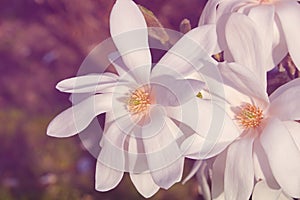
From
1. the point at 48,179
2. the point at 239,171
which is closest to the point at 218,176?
the point at 239,171

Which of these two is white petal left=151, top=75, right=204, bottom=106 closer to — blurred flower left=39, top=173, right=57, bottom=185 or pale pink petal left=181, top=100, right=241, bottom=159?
pale pink petal left=181, top=100, right=241, bottom=159

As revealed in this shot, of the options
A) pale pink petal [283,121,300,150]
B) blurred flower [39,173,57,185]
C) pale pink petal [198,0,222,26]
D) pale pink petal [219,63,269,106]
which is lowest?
blurred flower [39,173,57,185]

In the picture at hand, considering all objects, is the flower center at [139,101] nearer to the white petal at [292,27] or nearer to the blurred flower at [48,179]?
the white petal at [292,27]

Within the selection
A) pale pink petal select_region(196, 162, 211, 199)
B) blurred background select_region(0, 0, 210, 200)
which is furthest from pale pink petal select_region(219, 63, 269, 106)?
blurred background select_region(0, 0, 210, 200)

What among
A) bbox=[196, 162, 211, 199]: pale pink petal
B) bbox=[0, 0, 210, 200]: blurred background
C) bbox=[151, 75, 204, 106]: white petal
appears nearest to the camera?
bbox=[151, 75, 204, 106]: white petal

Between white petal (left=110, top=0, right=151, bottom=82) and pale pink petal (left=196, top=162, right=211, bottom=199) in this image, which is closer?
white petal (left=110, top=0, right=151, bottom=82)

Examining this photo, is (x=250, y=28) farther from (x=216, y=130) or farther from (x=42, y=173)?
(x=42, y=173)

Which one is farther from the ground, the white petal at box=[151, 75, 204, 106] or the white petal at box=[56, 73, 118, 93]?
the white petal at box=[56, 73, 118, 93]

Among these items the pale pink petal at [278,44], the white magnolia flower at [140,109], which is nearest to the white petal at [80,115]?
the white magnolia flower at [140,109]
